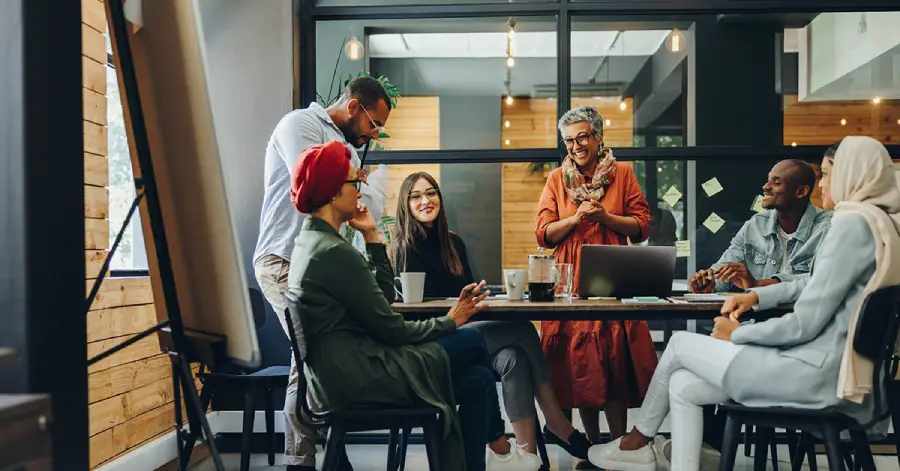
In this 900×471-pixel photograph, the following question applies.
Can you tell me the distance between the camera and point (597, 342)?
3.34m

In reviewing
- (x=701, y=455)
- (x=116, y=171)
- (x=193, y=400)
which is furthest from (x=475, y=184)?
(x=193, y=400)

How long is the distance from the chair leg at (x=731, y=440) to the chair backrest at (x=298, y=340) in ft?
4.02

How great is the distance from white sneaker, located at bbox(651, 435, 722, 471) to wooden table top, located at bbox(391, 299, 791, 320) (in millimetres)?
658

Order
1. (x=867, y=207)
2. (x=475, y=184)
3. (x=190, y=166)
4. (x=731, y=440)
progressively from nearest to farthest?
1. (x=190, y=166)
2. (x=867, y=207)
3. (x=731, y=440)
4. (x=475, y=184)

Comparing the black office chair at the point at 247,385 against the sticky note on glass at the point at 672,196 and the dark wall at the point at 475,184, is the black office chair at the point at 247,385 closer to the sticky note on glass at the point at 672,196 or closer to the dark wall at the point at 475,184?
the dark wall at the point at 475,184

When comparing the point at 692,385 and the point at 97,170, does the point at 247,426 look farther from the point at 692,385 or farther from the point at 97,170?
the point at 692,385

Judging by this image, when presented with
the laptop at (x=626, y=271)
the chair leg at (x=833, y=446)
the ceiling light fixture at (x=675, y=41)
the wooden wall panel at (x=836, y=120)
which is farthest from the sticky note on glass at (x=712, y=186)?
the chair leg at (x=833, y=446)

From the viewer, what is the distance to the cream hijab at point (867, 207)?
2.16 m

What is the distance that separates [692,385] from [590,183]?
110 centimetres

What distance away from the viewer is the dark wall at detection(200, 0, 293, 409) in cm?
405

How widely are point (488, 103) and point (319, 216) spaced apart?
8.34 feet

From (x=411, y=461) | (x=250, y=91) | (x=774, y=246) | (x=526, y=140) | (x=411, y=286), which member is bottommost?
(x=411, y=461)

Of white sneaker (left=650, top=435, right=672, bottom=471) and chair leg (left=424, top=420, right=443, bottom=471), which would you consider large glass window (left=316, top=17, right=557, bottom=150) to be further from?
chair leg (left=424, top=420, right=443, bottom=471)

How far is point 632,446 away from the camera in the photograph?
9.81 ft
